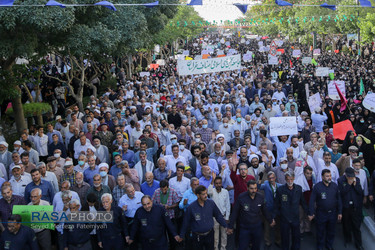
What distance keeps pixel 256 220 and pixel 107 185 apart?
2608 millimetres

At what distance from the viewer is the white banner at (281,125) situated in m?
10.0

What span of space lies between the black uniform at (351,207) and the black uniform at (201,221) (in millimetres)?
2325

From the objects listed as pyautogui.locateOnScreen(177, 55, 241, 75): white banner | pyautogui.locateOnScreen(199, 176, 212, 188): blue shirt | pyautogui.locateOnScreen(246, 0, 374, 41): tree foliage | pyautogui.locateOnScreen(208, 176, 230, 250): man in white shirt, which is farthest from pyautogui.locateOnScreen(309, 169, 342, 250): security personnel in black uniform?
pyautogui.locateOnScreen(246, 0, 374, 41): tree foliage

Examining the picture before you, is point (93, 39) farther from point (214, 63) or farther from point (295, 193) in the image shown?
point (295, 193)

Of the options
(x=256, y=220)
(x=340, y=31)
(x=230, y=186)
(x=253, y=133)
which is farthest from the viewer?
(x=340, y=31)

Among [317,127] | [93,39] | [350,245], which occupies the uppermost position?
[93,39]

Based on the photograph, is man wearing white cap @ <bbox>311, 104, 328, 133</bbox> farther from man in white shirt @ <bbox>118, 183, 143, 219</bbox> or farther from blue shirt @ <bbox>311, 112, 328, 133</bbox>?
man in white shirt @ <bbox>118, 183, 143, 219</bbox>

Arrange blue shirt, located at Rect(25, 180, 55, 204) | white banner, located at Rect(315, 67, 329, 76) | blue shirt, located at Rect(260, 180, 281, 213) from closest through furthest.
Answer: blue shirt, located at Rect(25, 180, 55, 204)
blue shirt, located at Rect(260, 180, 281, 213)
white banner, located at Rect(315, 67, 329, 76)

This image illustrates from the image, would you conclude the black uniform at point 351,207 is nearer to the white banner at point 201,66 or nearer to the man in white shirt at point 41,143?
the man in white shirt at point 41,143

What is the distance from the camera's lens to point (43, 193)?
7.13 metres

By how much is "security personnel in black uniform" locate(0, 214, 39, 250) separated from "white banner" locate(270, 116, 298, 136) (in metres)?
6.03

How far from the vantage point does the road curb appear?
25.5 ft

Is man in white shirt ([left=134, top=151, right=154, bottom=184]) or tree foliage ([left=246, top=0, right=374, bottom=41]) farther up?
tree foliage ([left=246, top=0, right=374, bottom=41])

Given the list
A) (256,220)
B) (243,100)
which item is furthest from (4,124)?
(256,220)
